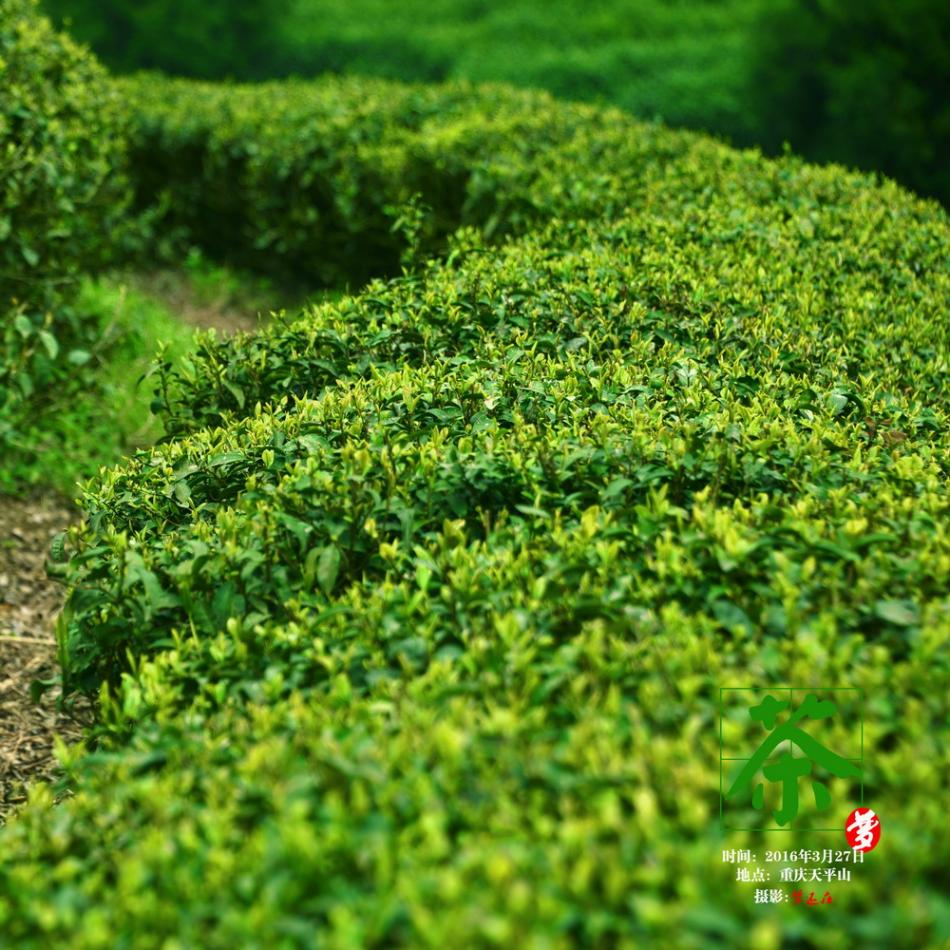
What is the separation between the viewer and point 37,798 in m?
2.14

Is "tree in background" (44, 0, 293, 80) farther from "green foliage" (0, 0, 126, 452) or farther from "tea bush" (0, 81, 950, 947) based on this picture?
"tea bush" (0, 81, 950, 947)

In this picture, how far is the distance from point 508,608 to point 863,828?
0.83m

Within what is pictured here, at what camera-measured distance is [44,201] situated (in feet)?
18.7

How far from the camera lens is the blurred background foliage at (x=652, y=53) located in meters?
11.0

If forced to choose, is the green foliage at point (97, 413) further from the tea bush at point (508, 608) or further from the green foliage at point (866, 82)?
the green foliage at point (866, 82)

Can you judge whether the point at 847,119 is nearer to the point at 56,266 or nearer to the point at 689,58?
the point at 689,58

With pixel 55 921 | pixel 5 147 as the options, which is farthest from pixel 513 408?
pixel 5 147

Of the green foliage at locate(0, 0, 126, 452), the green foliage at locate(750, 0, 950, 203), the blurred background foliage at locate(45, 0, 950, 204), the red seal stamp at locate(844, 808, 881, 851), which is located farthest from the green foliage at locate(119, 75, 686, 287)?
the green foliage at locate(750, 0, 950, 203)

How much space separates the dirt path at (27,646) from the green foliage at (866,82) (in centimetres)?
842

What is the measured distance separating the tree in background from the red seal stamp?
13583mm

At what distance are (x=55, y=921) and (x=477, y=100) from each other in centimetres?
692

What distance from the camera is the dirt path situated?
12.2 feet

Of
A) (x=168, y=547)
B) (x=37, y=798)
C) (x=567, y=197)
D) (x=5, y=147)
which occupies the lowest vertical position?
(x=37, y=798)

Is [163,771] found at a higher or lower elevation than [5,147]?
lower
